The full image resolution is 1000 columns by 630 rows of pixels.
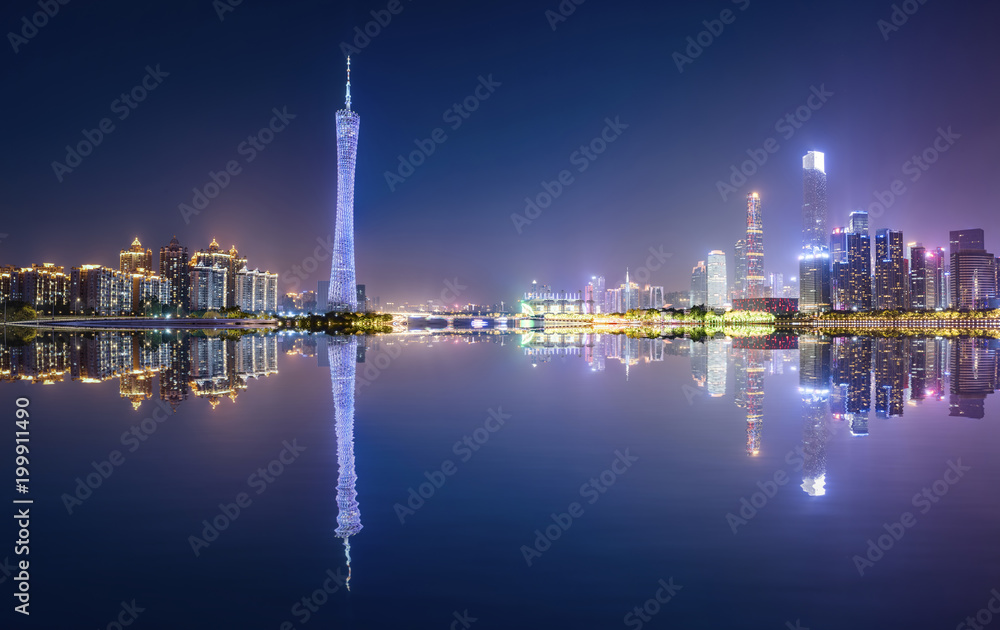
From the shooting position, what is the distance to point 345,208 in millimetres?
100812

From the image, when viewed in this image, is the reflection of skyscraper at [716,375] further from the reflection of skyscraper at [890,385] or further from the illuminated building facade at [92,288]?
the illuminated building facade at [92,288]

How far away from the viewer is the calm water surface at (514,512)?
6598 mm

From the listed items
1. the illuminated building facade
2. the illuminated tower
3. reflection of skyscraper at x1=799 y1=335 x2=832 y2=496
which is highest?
the illuminated building facade

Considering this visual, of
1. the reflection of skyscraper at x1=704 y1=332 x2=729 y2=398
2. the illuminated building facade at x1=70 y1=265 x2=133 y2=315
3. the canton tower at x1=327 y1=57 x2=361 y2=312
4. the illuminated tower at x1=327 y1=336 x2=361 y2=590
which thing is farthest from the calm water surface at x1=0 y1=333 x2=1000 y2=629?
the illuminated building facade at x1=70 y1=265 x2=133 y2=315

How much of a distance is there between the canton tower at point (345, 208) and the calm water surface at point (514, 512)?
8307 centimetres

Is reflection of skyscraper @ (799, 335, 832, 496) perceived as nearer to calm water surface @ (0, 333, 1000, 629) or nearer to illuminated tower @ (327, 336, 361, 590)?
calm water surface @ (0, 333, 1000, 629)

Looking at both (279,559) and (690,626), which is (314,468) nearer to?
(279,559)

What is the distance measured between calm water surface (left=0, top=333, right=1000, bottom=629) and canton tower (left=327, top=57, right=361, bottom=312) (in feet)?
273

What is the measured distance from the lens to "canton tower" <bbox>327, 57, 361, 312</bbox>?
3964 inches

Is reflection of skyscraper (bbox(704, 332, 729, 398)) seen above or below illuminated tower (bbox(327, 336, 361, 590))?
below

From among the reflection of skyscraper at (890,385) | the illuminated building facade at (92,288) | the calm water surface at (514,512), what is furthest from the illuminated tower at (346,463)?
the illuminated building facade at (92,288)

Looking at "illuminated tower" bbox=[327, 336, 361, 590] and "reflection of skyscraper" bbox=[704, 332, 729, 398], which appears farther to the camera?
"reflection of skyscraper" bbox=[704, 332, 729, 398]

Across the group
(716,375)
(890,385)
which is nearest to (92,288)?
(716,375)

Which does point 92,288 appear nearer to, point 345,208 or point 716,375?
point 345,208
